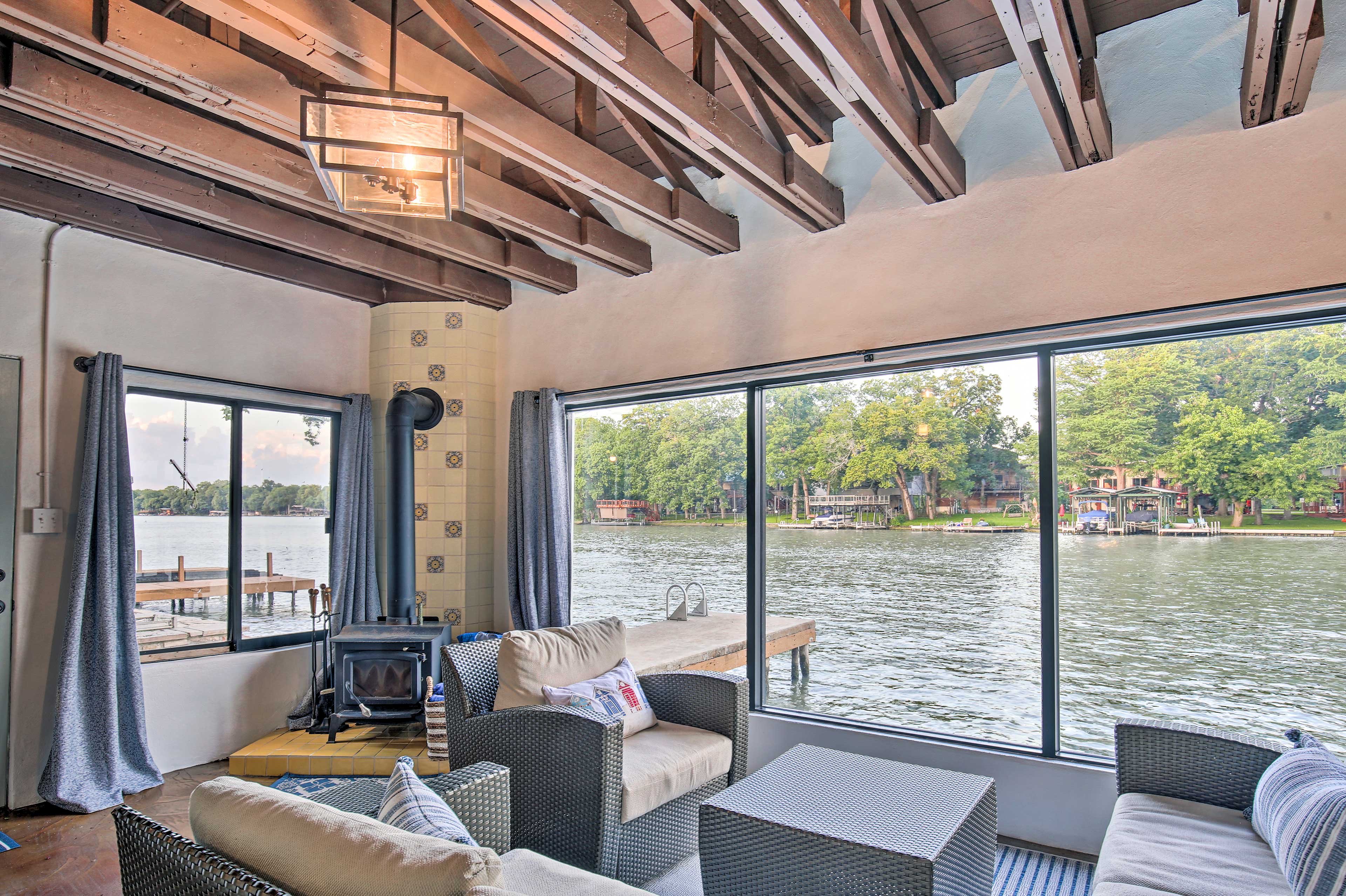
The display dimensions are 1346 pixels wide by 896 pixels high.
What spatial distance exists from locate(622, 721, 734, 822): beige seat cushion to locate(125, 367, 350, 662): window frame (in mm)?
2536

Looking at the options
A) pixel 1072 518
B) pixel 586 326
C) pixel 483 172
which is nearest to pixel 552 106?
pixel 483 172

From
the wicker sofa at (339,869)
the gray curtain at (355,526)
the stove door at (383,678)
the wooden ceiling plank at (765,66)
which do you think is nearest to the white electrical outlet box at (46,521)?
the gray curtain at (355,526)

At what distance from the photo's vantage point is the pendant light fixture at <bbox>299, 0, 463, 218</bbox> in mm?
1880

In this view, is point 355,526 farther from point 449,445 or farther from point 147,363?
point 147,363

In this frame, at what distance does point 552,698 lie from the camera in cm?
293

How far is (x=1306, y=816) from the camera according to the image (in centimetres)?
186

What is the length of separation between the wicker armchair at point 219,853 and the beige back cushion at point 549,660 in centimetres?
71

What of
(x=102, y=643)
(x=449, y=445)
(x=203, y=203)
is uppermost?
(x=203, y=203)

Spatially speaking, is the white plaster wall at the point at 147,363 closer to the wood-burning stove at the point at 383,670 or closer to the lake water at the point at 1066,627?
the wood-burning stove at the point at 383,670

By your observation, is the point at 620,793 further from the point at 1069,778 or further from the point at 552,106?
the point at 552,106

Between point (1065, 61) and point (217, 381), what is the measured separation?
4257mm

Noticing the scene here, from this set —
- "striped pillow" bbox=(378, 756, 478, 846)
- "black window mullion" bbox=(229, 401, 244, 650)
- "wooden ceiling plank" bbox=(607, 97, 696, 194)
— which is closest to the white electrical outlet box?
"black window mullion" bbox=(229, 401, 244, 650)

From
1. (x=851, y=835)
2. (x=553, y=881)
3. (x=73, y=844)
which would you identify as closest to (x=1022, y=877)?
(x=851, y=835)

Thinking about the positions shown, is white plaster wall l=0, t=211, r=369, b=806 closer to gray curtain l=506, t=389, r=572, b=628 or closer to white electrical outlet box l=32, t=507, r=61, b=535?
white electrical outlet box l=32, t=507, r=61, b=535
